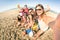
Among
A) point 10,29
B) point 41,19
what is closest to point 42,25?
point 41,19

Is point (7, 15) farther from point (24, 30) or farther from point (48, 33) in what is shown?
point (48, 33)

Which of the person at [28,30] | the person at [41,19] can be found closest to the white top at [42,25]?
the person at [41,19]

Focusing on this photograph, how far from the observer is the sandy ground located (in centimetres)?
172

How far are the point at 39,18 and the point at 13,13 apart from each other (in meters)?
0.35

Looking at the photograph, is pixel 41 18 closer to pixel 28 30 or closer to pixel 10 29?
pixel 28 30

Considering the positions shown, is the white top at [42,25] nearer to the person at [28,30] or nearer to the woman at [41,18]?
the woman at [41,18]

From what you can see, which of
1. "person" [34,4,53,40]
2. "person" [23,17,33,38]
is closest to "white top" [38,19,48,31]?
"person" [34,4,53,40]

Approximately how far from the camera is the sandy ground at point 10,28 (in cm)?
172

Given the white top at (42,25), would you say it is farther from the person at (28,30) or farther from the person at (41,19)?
the person at (28,30)

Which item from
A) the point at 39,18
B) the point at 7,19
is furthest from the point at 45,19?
the point at 7,19

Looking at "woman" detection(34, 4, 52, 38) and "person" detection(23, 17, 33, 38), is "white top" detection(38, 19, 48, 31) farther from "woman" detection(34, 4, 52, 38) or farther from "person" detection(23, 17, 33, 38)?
"person" detection(23, 17, 33, 38)

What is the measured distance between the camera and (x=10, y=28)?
1.79 meters

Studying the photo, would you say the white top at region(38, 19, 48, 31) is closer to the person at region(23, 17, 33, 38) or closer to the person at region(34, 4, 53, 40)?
the person at region(34, 4, 53, 40)

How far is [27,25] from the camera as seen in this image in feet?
5.73
